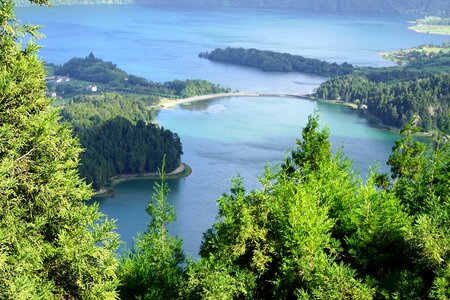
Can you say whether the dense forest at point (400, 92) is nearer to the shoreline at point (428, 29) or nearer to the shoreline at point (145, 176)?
the shoreline at point (145, 176)

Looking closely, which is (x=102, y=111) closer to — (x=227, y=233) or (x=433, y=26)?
(x=227, y=233)

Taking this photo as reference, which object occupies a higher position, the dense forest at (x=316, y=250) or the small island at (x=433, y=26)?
the small island at (x=433, y=26)

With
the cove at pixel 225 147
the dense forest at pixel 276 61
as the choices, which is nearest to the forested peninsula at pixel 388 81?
the dense forest at pixel 276 61

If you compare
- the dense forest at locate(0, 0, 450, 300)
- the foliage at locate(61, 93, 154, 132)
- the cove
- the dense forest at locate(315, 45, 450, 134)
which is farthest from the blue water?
the dense forest at locate(0, 0, 450, 300)

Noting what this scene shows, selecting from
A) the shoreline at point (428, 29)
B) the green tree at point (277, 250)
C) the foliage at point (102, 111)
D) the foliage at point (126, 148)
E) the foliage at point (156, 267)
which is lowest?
the foliage at point (126, 148)

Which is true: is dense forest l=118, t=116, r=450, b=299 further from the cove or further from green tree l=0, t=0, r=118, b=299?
the cove

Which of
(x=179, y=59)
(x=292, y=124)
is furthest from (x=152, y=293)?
(x=179, y=59)
